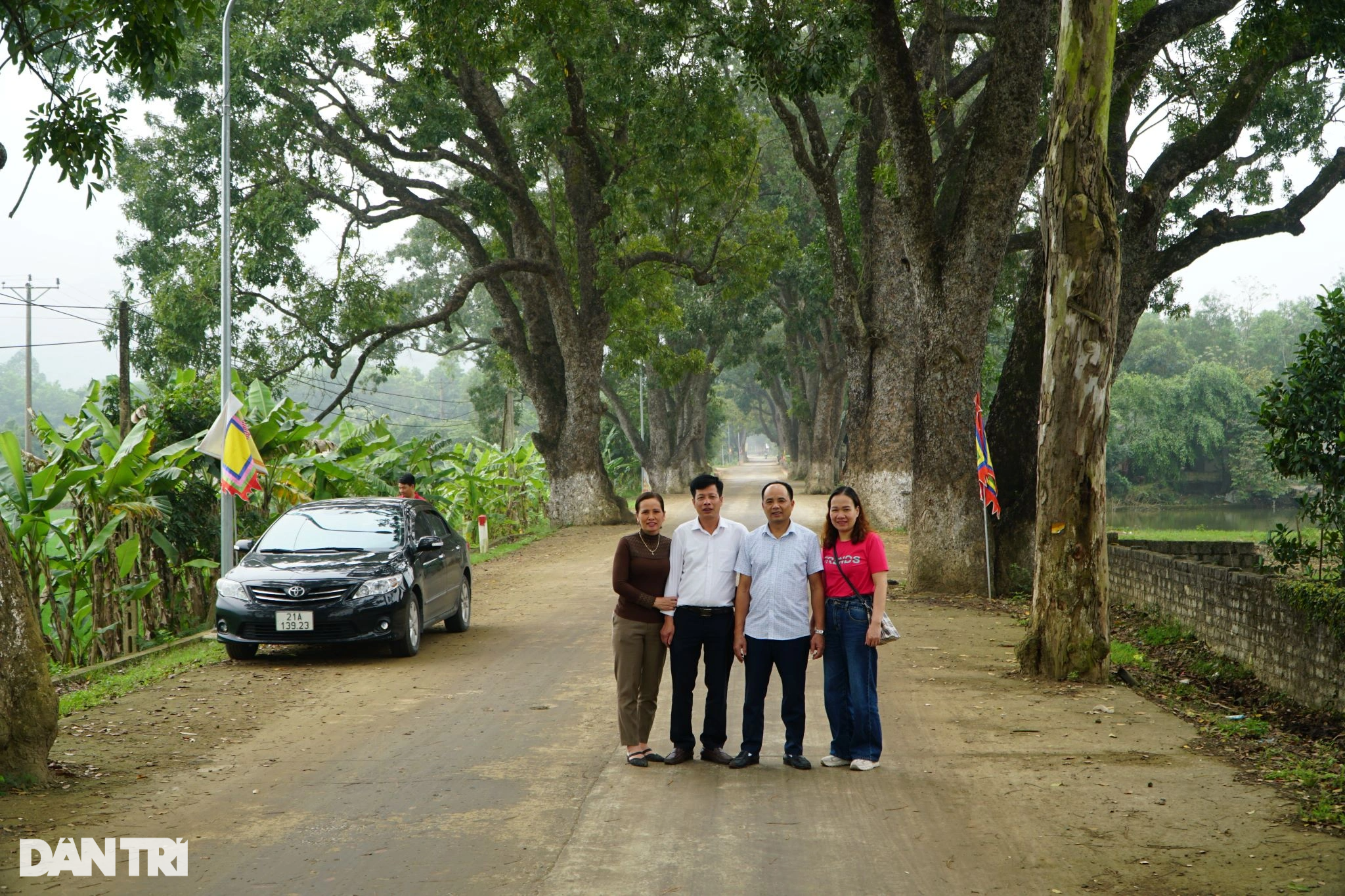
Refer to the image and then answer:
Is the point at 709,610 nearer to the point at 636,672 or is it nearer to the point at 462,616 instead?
the point at 636,672

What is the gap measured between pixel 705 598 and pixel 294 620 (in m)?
5.56

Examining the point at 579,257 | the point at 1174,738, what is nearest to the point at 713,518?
the point at 1174,738

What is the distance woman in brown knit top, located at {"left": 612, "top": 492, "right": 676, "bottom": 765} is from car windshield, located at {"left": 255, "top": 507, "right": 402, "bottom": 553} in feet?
18.2

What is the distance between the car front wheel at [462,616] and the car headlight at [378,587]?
2.09m

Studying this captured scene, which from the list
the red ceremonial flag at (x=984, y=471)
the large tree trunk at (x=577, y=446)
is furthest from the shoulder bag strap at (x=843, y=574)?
the large tree trunk at (x=577, y=446)

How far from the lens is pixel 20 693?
6914mm

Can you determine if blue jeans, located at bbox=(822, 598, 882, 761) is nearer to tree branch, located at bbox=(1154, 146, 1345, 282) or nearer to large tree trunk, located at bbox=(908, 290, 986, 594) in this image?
large tree trunk, located at bbox=(908, 290, 986, 594)

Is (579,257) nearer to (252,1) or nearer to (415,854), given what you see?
(252,1)

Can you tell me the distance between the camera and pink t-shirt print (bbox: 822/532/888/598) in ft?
23.8

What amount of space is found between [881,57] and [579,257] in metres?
16.2

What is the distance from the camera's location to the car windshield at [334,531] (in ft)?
40.7

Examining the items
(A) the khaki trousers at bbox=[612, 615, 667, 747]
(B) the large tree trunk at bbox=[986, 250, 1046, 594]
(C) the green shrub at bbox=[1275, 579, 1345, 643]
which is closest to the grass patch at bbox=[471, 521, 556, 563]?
(B) the large tree trunk at bbox=[986, 250, 1046, 594]

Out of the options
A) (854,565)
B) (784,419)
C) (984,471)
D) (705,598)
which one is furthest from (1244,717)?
(784,419)

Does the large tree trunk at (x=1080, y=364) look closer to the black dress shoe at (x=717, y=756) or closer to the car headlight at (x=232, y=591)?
the black dress shoe at (x=717, y=756)
